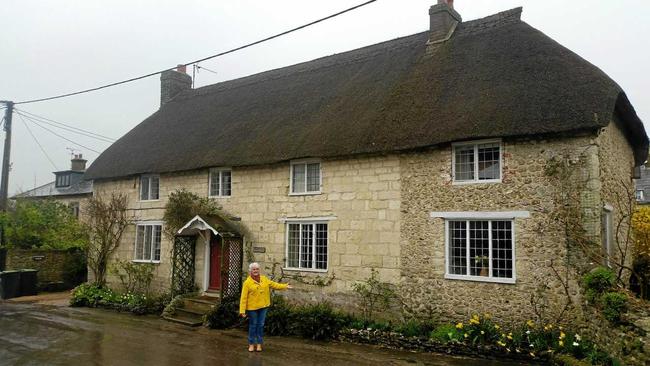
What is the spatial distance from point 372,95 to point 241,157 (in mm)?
4581

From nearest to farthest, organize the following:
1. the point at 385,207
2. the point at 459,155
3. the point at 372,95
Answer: the point at 459,155, the point at 385,207, the point at 372,95

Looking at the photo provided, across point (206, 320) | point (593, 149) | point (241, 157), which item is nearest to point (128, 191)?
point (241, 157)

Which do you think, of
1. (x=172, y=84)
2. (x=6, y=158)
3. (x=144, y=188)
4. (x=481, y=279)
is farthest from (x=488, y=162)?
(x=6, y=158)

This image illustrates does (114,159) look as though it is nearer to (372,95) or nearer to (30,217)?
(30,217)

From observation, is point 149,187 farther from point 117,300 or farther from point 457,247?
point 457,247

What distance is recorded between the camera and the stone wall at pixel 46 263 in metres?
20.9

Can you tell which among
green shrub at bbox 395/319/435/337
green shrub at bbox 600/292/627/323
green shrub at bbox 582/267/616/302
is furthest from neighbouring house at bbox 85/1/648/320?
green shrub at bbox 600/292/627/323

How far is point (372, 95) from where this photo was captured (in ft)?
48.0

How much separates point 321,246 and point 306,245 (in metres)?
0.53

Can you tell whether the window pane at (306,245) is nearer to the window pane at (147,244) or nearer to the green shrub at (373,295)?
the green shrub at (373,295)

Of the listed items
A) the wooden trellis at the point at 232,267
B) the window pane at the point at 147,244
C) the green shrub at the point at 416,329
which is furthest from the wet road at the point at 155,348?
the window pane at the point at 147,244

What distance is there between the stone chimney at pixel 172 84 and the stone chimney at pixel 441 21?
46.6ft

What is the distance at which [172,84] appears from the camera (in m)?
A: 24.6

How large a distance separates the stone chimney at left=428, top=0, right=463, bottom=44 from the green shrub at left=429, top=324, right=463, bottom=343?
881cm
